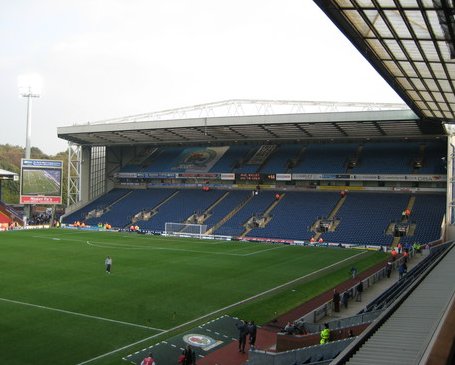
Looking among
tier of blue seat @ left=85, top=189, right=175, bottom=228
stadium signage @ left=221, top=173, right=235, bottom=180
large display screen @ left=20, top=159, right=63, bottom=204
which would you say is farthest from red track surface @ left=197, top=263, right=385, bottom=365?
large display screen @ left=20, top=159, right=63, bottom=204

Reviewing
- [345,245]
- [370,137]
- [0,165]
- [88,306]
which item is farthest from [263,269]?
[0,165]

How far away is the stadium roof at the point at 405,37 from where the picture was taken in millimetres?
17797

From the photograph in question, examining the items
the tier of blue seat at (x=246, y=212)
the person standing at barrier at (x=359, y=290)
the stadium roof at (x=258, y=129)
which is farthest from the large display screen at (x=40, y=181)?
the person standing at barrier at (x=359, y=290)

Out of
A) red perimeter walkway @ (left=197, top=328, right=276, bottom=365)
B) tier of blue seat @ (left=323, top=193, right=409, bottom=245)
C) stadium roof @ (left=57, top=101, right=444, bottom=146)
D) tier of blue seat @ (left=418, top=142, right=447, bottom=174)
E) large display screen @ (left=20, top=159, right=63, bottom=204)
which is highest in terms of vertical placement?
stadium roof @ (left=57, top=101, right=444, bottom=146)

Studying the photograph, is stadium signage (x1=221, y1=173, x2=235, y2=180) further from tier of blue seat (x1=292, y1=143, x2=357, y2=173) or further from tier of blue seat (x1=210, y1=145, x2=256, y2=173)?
tier of blue seat (x1=292, y1=143, x2=357, y2=173)

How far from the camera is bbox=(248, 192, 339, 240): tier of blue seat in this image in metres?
53.4

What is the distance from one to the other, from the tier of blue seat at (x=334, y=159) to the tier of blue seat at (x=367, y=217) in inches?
124

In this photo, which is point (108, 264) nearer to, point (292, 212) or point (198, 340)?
point (198, 340)

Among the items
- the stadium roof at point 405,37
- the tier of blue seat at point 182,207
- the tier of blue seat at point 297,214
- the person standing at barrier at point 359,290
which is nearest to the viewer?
the stadium roof at point 405,37

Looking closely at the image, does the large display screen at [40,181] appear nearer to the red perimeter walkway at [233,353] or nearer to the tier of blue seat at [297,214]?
the tier of blue seat at [297,214]

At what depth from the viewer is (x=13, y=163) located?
13088 cm

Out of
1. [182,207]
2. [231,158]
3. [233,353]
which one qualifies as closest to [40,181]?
[182,207]

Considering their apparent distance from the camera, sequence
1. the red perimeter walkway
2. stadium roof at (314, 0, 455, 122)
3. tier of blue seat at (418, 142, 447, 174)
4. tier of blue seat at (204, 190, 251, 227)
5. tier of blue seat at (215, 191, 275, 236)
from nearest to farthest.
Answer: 1. the red perimeter walkway
2. stadium roof at (314, 0, 455, 122)
3. tier of blue seat at (418, 142, 447, 174)
4. tier of blue seat at (215, 191, 275, 236)
5. tier of blue seat at (204, 190, 251, 227)

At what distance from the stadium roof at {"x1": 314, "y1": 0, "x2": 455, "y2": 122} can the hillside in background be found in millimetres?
82428
